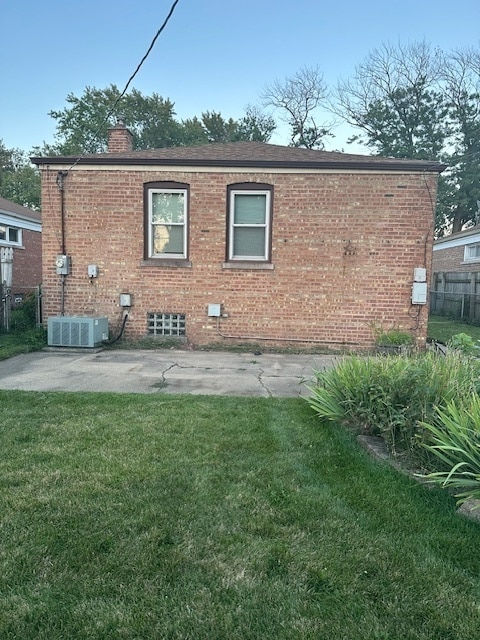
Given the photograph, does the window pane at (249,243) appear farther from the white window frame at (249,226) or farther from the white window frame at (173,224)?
the white window frame at (173,224)

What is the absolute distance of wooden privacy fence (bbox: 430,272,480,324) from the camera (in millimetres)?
14609

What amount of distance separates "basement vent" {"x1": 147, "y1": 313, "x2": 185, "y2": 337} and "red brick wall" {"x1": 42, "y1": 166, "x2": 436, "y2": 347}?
0.54ft

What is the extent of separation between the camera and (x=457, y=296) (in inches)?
638

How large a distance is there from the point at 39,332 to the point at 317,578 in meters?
8.21

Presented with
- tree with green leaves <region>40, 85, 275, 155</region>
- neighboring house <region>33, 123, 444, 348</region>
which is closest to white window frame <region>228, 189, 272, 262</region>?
neighboring house <region>33, 123, 444, 348</region>

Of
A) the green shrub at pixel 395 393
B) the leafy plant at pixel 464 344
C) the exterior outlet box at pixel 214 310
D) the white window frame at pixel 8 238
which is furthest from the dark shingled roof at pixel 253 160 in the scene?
the white window frame at pixel 8 238

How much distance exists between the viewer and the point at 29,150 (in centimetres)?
3738

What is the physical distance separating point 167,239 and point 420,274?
5.10m

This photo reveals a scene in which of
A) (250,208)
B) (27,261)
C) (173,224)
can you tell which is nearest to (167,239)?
(173,224)

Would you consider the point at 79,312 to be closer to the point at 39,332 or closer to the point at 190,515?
the point at 39,332

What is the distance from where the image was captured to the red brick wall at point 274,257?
8.55 metres

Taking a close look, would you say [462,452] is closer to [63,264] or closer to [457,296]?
[63,264]

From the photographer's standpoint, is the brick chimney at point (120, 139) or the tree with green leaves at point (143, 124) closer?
the brick chimney at point (120, 139)

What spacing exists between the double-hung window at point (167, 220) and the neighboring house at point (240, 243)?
0.02 meters
